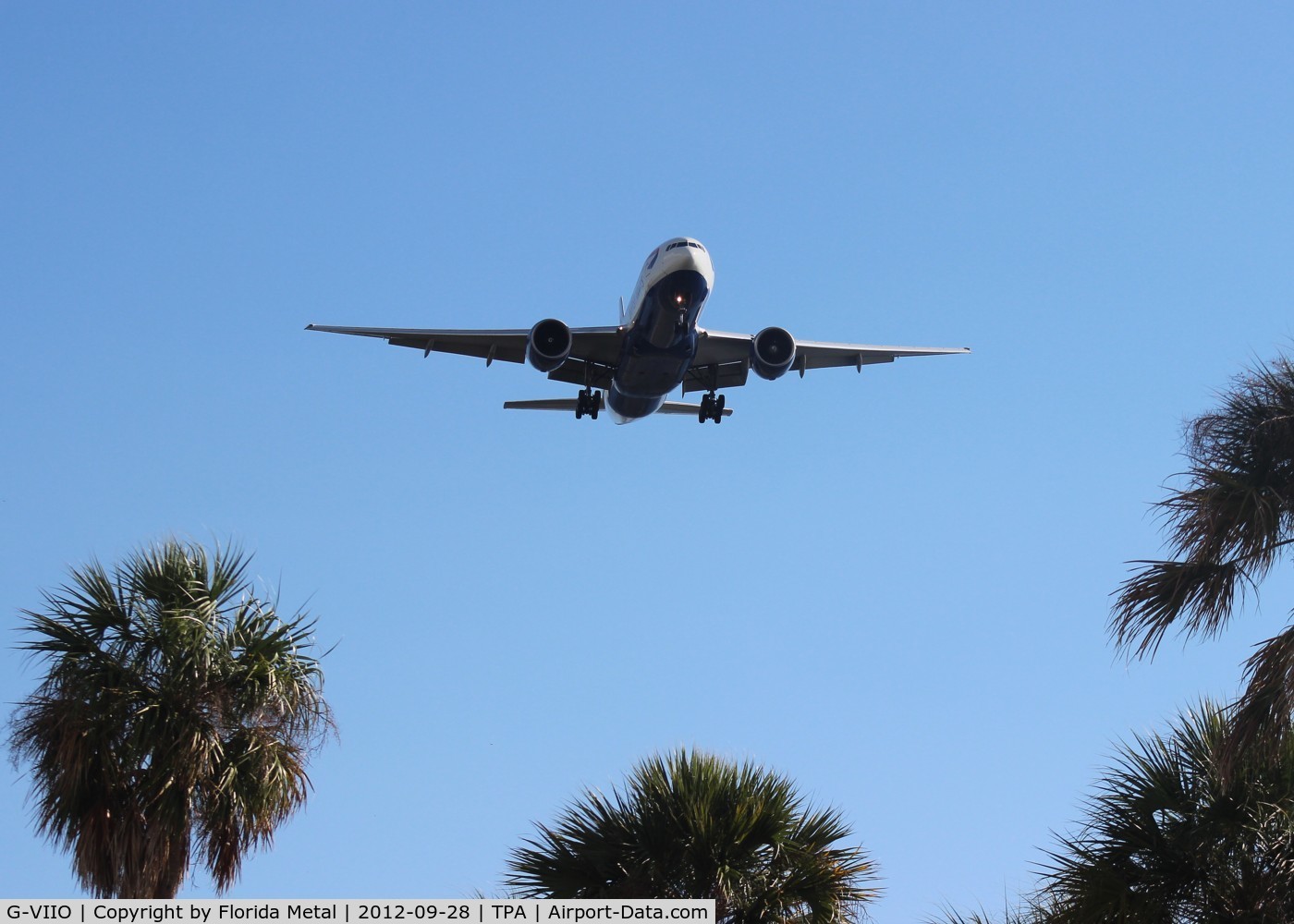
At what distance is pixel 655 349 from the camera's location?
25.3 m

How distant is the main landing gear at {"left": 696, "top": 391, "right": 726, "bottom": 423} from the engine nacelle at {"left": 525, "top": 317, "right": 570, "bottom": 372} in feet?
15.0

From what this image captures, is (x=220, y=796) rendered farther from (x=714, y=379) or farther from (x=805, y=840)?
(x=714, y=379)

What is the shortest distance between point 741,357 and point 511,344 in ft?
14.8

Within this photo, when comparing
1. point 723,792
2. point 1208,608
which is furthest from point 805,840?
point 1208,608

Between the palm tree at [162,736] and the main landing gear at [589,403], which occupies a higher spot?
the main landing gear at [589,403]

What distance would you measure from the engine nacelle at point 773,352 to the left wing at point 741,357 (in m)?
0.74

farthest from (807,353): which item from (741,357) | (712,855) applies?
(712,855)

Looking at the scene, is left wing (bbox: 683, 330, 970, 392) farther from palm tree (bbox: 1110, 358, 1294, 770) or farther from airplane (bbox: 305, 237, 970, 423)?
palm tree (bbox: 1110, 358, 1294, 770)

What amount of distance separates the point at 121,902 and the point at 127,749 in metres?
2.50

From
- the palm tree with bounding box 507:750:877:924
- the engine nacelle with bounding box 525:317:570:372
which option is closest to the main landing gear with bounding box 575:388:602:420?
the engine nacelle with bounding box 525:317:570:372

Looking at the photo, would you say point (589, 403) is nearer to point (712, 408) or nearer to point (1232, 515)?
point (712, 408)

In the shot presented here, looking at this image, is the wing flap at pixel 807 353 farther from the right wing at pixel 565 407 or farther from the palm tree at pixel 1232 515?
the palm tree at pixel 1232 515

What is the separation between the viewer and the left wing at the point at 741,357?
27.9 meters

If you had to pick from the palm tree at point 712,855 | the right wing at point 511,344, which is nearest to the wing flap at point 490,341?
the right wing at point 511,344
